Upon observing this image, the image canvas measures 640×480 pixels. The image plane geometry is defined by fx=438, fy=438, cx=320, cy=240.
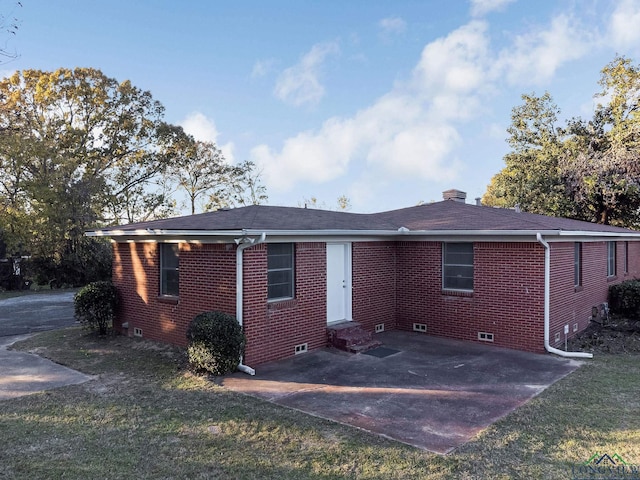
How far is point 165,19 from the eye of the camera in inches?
591

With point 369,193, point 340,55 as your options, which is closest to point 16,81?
point 340,55

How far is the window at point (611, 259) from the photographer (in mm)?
13727

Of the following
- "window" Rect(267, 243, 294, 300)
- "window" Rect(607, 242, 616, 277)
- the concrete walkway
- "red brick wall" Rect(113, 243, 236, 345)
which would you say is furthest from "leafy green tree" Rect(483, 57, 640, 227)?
the concrete walkway

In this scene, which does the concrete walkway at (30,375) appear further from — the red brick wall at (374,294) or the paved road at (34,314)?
the paved road at (34,314)

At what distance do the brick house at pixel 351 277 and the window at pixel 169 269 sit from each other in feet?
0.08

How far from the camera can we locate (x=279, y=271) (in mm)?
8656

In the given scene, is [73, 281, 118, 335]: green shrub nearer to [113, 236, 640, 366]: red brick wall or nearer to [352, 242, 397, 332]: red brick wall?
[113, 236, 640, 366]: red brick wall

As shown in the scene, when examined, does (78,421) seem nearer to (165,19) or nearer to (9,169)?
(165,19)

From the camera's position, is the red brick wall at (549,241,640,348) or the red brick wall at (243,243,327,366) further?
the red brick wall at (549,241,640,348)

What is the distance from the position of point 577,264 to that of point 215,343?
9188mm

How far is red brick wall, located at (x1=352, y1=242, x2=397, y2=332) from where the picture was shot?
10.4 m

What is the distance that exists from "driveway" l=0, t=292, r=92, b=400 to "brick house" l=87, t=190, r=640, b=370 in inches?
87.6

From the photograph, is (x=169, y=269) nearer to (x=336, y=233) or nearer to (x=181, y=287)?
(x=181, y=287)

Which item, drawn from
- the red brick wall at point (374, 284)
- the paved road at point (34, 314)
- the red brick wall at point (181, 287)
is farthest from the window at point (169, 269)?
the paved road at point (34, 314)
